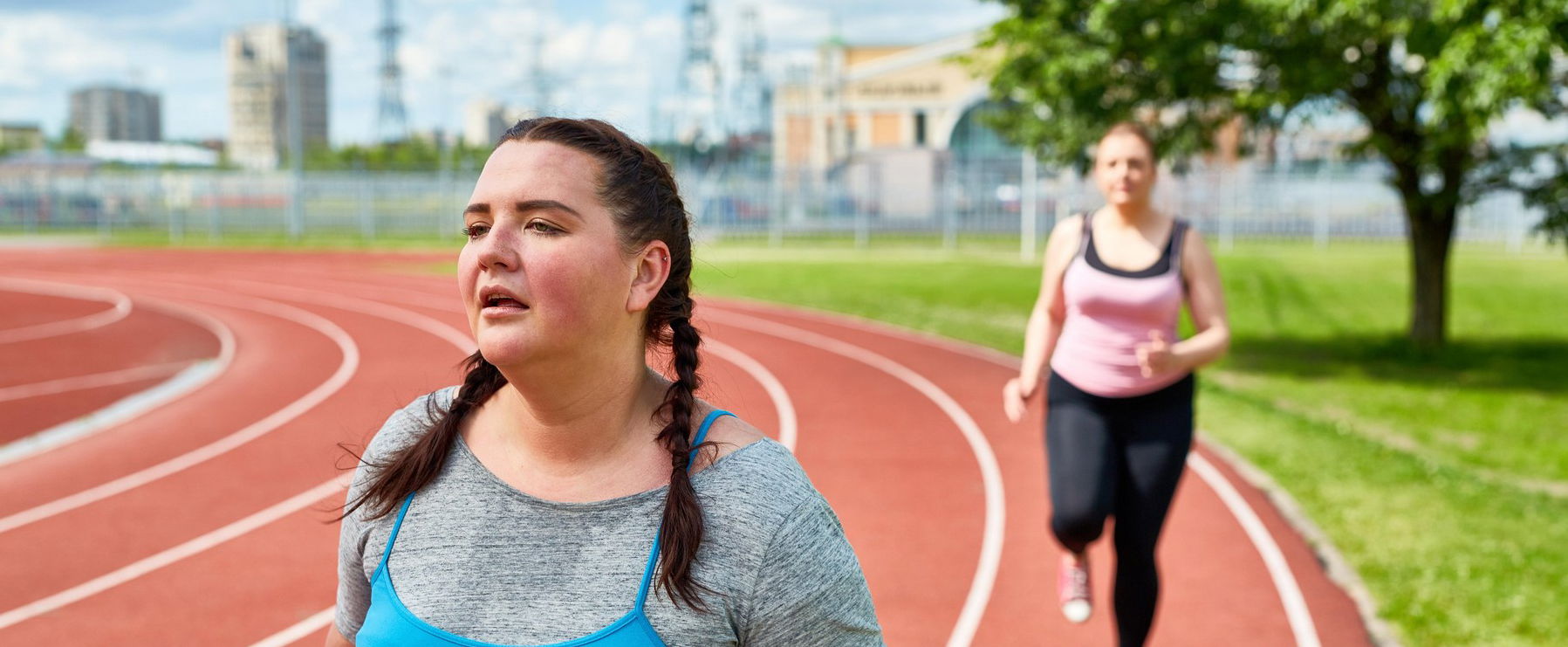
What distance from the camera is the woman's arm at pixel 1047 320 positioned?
14.6 feet

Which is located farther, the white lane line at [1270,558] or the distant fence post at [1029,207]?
the distant fence post at [1029,207]

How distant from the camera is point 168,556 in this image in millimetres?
6652

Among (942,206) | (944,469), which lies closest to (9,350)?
(944,469)

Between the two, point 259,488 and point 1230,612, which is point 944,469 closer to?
point 1230,612

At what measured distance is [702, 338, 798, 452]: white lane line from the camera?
31.7ft

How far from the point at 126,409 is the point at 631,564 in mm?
10724

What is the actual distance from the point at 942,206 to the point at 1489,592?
→ 28.0 metres

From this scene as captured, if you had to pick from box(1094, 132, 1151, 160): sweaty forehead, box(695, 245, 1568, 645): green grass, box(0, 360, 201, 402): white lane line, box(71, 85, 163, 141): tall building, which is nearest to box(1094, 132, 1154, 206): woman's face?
box(1094, 132, 1151, 160): sweaty forehead

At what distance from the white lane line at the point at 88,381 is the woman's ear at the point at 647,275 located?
A: 11990 millimetres

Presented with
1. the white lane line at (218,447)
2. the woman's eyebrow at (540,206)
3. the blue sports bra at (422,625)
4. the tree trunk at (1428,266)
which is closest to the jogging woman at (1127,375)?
the blue sports bra at (422,625)

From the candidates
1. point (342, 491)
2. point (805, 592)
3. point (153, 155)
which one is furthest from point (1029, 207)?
point (153, 155)

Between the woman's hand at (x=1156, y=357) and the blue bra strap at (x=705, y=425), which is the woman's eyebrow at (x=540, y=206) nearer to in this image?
the blue bra strap at (x=705, y=425)

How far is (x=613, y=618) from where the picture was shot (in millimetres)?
1563

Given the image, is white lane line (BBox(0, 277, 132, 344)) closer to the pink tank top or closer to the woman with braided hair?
the pink tank top
